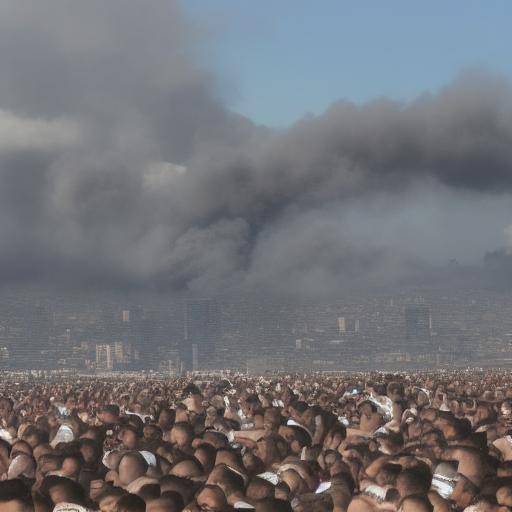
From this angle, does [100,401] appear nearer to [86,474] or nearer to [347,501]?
[86,474]

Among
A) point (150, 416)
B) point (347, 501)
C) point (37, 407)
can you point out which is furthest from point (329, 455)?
point (37, 407)

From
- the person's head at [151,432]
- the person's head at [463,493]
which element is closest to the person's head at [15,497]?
the person's head at [463,493]

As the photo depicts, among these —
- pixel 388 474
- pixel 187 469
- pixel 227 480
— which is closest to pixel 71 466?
pixel 187 469

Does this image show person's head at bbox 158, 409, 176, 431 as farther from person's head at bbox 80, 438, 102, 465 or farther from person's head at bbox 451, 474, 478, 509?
person's head at bbox 451, 474, 478, 509

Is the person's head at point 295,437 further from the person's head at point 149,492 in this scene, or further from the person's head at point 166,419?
the person's head at point 149,492

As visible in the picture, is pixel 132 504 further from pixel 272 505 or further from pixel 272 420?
pixel 272 420
